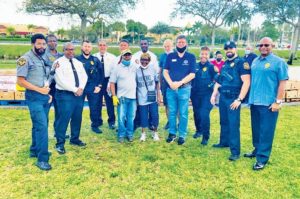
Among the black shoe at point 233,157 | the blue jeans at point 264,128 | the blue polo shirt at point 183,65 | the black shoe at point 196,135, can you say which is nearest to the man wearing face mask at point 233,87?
the black shoe at point 233,157

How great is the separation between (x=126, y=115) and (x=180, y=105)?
115 cm

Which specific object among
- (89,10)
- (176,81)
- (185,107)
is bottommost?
(185,107)

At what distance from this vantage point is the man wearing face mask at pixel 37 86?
4480mm

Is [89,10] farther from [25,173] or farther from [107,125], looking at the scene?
[25,173]

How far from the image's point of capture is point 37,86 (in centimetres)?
462

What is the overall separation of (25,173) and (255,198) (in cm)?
333

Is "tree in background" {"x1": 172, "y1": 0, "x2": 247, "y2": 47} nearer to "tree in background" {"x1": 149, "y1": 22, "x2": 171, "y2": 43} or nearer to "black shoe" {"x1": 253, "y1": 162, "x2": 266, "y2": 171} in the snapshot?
"black shoe" {"x1": 253, "y1": 162, "x2": 266, "y2": 171}

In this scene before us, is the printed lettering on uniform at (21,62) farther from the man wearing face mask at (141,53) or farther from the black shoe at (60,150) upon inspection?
the man wearing face mask at (141,53)

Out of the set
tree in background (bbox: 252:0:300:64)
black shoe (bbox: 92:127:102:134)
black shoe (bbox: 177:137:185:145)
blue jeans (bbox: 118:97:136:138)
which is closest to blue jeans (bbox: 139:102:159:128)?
blue jeans (bbox: 118:97:136:138)

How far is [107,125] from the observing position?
740 centimetres

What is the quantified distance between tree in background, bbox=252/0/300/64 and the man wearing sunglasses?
92.9 ft

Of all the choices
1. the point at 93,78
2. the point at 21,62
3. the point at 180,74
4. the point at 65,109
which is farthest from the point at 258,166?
the point at 21,62

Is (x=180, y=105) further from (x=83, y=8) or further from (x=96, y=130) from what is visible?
(x=83, y=8)

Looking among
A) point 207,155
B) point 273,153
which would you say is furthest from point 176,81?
point 273,153
